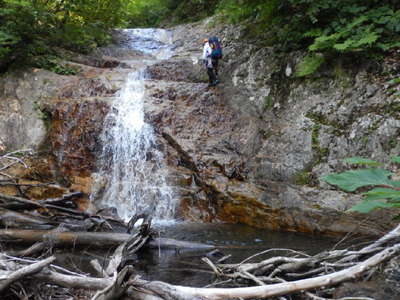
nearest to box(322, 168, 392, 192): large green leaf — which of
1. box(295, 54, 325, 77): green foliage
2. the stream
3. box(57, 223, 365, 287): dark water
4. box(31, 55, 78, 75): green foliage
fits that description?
box(57, 223, 365, 287): dark water

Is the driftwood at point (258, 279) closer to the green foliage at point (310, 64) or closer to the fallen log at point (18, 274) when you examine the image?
the fallen log at point (18, 274)

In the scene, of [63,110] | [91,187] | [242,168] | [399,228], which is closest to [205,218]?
[242,168]

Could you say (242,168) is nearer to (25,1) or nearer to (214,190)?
(214,190)

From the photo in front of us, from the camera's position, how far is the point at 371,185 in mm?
1944

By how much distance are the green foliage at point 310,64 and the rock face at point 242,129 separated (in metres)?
0.48

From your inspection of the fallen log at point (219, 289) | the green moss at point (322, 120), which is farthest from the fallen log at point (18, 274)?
the green moss at point (322, 120)

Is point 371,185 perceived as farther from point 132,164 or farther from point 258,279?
point 132,164

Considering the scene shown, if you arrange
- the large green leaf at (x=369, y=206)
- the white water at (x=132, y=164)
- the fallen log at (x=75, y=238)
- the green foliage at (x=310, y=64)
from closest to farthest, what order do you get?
the large green leaf at (x=369, y=206) → the fallen log at (x=75, y=238) → the green foliage at (x=310, y=64) → the white water at (x=132, y=164)

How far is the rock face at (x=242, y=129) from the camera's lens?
723cm

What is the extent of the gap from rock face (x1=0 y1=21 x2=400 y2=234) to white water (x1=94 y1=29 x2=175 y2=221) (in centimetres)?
25

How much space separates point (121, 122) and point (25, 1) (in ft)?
13.7

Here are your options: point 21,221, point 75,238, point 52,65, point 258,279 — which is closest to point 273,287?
point 258,279

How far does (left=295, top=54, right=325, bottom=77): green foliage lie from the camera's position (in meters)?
8.08

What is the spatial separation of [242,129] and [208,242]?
12.1 feet
